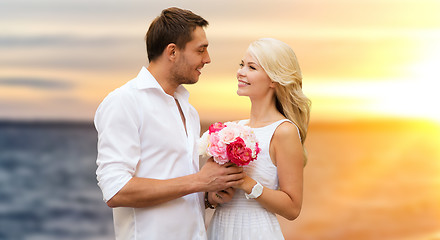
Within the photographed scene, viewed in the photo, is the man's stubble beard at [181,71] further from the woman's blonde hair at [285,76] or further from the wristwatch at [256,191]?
the wristwatch at [256,191]

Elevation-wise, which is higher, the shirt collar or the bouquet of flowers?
the shirt collar

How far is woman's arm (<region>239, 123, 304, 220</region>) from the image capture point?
3.69 meters

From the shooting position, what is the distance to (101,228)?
10656 millimetres

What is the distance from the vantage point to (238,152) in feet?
10.9

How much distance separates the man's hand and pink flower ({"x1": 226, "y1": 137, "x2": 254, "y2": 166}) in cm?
12

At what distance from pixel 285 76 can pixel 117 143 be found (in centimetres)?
133

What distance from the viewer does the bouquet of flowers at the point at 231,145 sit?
10.9ft

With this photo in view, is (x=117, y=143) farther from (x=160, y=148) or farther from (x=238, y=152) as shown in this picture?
(x=238, y=152)

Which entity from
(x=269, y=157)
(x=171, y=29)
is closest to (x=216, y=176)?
(x=269, y=157)

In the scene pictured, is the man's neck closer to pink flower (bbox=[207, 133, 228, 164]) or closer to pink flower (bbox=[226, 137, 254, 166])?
pink flower (bbox=[207, 133, 228, 164])

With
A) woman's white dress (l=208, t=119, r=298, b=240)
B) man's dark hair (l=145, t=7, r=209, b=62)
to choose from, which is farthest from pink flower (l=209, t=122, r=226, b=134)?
man's dark hair (l=145, t=7, r=209, b=62)

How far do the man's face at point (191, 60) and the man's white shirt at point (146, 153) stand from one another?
193 millimetres

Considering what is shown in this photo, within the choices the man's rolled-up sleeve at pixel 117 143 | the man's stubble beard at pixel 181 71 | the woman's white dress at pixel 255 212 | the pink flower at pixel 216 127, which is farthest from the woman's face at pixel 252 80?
the man's rolled-up sleeve at pixel 117 143

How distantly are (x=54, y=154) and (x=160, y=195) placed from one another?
39.4ft
